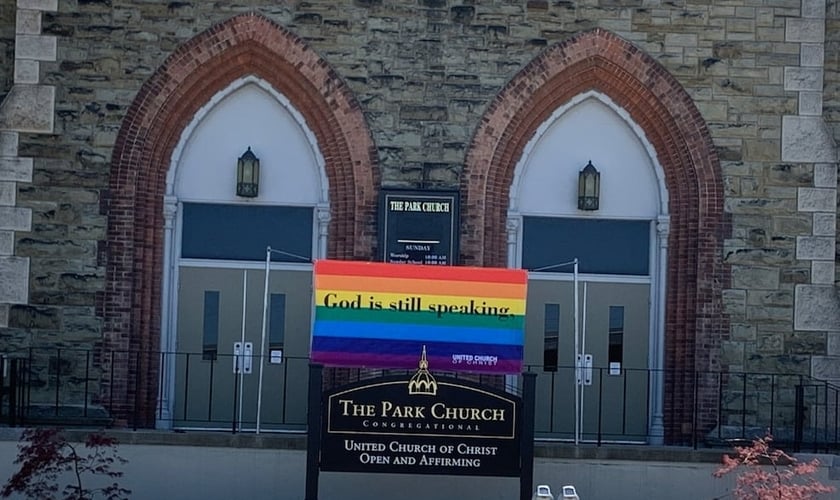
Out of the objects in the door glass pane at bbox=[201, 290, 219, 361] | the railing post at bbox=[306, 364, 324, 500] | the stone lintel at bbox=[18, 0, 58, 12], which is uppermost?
the stone lintel at bbox=[18, 0, 58, 12]

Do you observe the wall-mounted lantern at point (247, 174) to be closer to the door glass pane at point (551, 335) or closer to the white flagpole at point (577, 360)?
the door glass pane at point (551, 335)

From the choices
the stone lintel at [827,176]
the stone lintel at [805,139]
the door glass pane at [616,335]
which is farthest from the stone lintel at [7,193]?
the stone lintel at [827,176]

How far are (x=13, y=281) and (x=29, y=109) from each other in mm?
1895

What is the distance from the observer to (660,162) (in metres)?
16.8

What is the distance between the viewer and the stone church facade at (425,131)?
52.7 feet

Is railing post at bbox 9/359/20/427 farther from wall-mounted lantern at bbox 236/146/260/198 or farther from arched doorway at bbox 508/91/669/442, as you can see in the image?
arched doorway at bbox 508/91/669/442

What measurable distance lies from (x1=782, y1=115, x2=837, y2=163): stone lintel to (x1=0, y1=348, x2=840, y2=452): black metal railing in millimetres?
2465

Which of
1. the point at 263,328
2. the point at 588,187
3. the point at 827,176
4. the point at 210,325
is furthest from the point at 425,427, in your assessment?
the point at 827,176

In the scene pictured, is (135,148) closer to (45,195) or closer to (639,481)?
(45,195)

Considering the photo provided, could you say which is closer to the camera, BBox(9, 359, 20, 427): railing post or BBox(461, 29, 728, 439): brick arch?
BBox(9, 359, 20, 427): railing post

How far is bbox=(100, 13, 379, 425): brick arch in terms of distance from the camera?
52.9 ft

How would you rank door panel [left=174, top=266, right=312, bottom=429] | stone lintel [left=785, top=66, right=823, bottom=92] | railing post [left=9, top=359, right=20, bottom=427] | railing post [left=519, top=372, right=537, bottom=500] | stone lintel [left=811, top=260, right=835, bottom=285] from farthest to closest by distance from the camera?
door panel [left=174, top=266, right=312, bottom=429] < stone lintel [left=785, top=66, right=823, bottom=92] < stone lintel [left=811, top=260, right=835, bottom=285] < railing post [left=9, top=359, right=20, bottom=427] < railing post [left=519, top=372, right=537, bottom=500]

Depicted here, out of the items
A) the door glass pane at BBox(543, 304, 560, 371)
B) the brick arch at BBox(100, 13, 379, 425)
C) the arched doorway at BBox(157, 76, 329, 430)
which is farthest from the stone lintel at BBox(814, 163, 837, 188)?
the arched doorway at BBox(157, 76, 329, 430)

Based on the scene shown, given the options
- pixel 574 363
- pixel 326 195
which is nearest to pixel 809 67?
pixel 574 363
